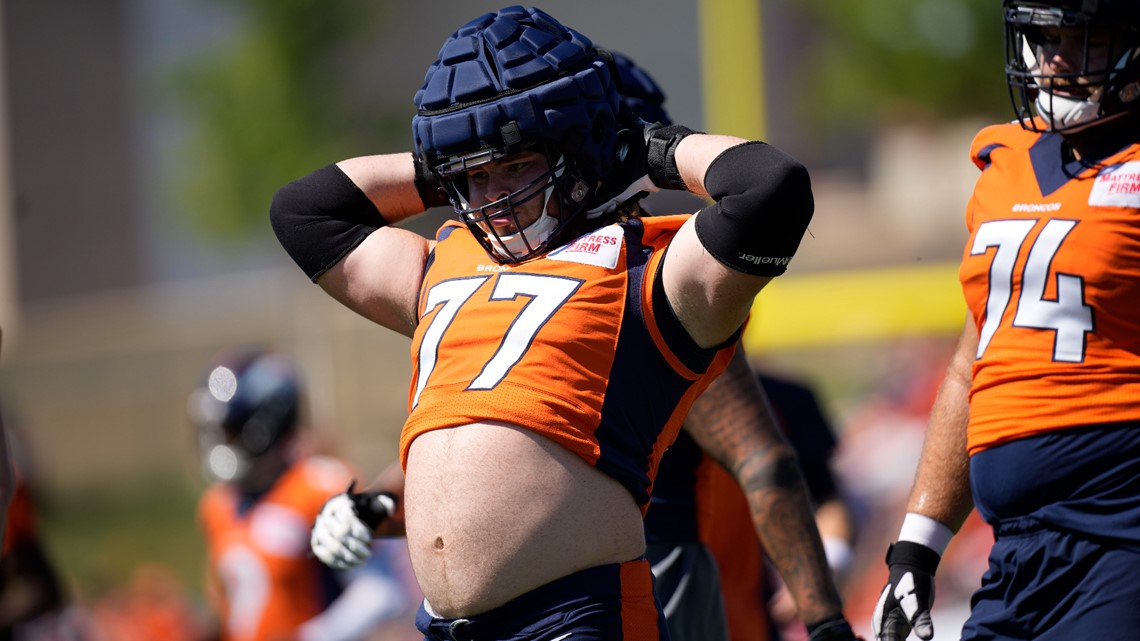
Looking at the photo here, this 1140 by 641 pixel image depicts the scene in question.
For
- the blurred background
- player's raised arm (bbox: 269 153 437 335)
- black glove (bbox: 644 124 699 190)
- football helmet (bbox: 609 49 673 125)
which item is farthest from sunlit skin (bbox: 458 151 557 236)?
the blurred background

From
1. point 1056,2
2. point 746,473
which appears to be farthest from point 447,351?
point 1056,2

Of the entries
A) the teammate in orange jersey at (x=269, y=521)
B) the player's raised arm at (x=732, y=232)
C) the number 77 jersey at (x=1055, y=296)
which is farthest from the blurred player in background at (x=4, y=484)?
the number 77 jersey at (x=1055, y=296)

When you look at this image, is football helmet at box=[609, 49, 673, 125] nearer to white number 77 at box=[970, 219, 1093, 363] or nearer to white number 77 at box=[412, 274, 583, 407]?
white number 77 at box=[412, 274, 583, 407]

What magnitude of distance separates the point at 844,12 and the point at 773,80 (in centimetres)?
290

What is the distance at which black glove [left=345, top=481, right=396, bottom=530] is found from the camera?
353cm

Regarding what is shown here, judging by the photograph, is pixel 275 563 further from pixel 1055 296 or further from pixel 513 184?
pixel 1055 296

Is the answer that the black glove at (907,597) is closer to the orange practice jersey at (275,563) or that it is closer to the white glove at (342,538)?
the white glove at (342,538)

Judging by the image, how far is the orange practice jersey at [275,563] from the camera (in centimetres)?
612

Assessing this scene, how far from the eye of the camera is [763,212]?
2805 millimetres

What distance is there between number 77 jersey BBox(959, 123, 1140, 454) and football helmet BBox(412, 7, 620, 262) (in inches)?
31.9

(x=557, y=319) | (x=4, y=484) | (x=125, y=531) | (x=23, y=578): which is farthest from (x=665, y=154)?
(x=125, y=531)

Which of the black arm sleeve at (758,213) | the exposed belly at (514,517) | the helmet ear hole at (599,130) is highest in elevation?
the helmet ear hole at (599,130)

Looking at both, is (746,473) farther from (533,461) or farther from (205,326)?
(205,326)

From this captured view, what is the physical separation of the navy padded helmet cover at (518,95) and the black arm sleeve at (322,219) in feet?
1.21
